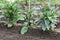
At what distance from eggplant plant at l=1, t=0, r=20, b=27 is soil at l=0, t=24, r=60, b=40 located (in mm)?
212

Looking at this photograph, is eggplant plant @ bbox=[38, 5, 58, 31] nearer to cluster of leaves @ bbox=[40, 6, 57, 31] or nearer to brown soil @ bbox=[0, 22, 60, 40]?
cluster of leaves @ bbox=[40, 6, 57, 31]

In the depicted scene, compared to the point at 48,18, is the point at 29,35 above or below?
below

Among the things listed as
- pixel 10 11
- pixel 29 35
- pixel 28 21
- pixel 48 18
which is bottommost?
pixel 29 35

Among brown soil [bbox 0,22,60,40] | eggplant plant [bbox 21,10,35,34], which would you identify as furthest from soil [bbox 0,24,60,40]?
eggplant plant [bbox 21,10,35,34]

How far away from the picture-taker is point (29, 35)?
4629 mm

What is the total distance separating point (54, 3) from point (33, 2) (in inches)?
23.2

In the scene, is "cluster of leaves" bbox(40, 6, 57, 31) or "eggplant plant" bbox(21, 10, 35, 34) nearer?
"cluster of leaves" bbox(40, 6, 57, 31)

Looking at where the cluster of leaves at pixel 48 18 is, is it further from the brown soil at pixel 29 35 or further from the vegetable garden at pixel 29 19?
the brown soil at pixel 29 35

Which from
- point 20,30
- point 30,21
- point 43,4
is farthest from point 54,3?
point 20,30

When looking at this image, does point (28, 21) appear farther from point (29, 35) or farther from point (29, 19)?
point (29, 35)

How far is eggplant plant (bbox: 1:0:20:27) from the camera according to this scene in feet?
15.7

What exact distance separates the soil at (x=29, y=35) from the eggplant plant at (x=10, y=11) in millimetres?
212

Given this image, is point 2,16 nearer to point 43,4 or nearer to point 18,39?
point 18,39

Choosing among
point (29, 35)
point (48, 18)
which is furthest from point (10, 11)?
point (48, 18)
